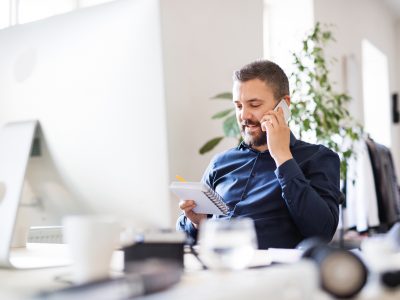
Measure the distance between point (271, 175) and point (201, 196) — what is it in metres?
0.46

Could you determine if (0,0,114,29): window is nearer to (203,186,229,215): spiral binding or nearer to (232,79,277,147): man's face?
(232,79,277,147): man's face

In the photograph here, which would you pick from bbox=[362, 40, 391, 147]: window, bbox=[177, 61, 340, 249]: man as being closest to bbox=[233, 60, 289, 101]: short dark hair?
bbox=[177, 61, 340, 249]: man

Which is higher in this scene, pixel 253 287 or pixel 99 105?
pixel 99 105

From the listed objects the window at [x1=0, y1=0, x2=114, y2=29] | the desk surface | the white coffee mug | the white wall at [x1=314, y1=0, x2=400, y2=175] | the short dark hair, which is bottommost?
the desk surface

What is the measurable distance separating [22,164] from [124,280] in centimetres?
48

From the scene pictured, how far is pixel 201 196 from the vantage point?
142 centimetres

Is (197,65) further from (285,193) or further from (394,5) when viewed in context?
(394,5)

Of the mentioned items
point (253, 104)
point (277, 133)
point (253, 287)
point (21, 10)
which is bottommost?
point (253, 287)

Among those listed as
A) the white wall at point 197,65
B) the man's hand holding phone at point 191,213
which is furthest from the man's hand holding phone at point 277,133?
the white wall at point 197,65

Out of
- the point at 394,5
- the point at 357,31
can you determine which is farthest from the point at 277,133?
the point at 394,5

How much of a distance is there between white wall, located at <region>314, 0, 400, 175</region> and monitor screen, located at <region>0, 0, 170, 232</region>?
13.2 feet

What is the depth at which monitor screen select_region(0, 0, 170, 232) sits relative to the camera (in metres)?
1.05

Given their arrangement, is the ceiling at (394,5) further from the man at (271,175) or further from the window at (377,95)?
the man at (271,175)

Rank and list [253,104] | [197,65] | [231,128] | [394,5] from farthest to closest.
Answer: [394,5] → [197,65] → [231,128] → [253,104]
